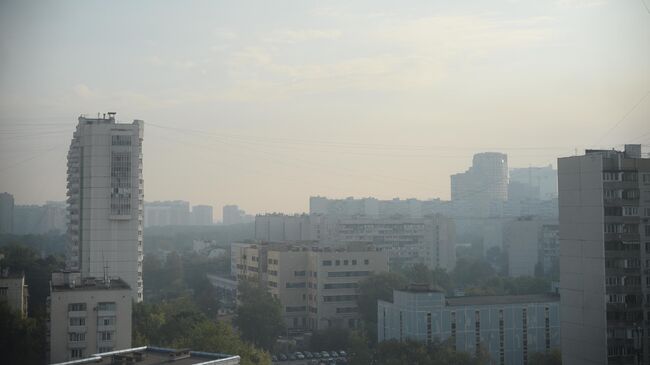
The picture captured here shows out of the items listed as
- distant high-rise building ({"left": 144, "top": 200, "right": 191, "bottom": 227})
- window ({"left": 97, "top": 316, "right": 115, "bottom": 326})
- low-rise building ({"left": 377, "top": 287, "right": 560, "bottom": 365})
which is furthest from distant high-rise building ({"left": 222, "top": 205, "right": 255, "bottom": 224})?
window ({"left": 97, "top": 316, "right": 115, "bottom": 326})

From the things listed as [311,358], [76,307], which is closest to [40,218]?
[311,358]

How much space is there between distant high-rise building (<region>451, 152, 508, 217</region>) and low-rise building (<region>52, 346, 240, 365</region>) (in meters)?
30.7

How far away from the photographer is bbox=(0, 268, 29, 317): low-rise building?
7836mm

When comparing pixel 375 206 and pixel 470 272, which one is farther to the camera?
pixel 375 206

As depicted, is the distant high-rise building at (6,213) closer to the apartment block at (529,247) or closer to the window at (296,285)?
the window at (296,285)

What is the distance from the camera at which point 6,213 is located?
916 cm

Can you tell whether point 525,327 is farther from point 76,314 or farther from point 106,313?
point 76,314

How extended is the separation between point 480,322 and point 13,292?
503 centimetres

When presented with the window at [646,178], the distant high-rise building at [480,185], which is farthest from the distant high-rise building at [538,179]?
the window at [646,178]

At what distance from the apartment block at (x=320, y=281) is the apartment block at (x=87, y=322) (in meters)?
6.38

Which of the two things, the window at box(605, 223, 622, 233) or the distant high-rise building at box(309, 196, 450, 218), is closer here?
the window at box(605, 223, 622, 233)

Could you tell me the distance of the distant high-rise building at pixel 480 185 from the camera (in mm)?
35906

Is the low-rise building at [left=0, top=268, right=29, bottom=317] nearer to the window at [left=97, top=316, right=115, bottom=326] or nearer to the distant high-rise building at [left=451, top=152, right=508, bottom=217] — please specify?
the window at [left=97, top=316, right=115, bottom=326]

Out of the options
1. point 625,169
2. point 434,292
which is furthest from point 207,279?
point 625,169
